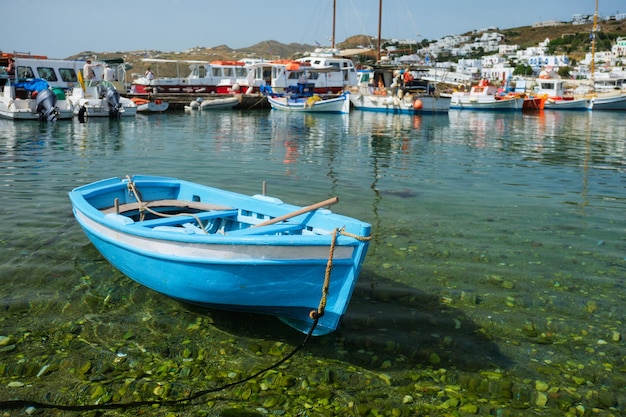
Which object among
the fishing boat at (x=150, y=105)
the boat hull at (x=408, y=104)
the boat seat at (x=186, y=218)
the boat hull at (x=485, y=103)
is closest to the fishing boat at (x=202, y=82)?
the fishing boat at (x=150, y=105)

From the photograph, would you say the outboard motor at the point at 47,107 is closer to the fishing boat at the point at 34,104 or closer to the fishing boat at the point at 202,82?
the fishing boat at the point at 34,104

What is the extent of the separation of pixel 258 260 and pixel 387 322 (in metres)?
1.89

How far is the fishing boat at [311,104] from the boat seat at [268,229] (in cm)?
3664

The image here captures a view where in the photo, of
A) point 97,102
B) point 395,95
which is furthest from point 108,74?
point 395,95

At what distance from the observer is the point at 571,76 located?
323ft

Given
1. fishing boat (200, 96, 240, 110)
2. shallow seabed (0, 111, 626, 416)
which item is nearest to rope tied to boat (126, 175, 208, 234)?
shallow seabed (0, 111, 626, 416)

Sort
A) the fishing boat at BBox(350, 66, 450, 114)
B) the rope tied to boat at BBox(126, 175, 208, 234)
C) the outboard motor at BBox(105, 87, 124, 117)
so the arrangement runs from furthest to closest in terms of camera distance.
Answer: the fishing boat at BBox(350, 66, 450, 114)
the outboard motor at BBox(105, 87, 124, 117)
the rope tied to boat at BBox(126, 175, 208, 234)

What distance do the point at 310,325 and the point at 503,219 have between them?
6.38 meters

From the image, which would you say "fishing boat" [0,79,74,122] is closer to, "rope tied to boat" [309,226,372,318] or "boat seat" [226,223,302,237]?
"boat seat" [226,223,302,237]

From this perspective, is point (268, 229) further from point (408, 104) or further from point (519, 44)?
point (519, 44)

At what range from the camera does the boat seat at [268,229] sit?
588 centimetres

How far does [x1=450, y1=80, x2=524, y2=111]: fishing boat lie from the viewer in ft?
172

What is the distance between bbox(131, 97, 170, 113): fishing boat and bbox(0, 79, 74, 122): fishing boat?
24.8ft

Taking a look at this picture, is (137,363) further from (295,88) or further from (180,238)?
(295,88)
